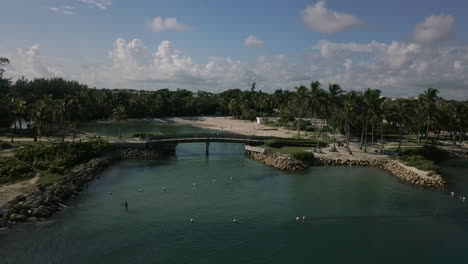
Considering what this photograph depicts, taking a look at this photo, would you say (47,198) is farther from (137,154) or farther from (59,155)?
(137,154)

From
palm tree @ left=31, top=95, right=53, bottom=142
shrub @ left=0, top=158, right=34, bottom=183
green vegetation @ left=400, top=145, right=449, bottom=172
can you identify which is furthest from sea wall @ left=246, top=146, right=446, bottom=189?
palm tree @ left=31, top=95, right=53, bottom=142

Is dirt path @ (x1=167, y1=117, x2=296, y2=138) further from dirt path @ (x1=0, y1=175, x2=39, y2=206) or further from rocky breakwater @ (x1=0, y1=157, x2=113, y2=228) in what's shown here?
dirt path @ (x1=0, y1=175, x2=39, y2=206)

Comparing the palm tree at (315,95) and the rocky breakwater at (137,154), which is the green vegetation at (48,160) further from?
the palm tree at (315,95)

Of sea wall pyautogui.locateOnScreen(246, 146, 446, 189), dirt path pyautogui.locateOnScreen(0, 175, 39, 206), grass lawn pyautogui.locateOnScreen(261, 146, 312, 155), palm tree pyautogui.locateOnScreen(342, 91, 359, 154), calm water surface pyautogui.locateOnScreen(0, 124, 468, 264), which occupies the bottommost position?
calm water surface pyautogui.locateOnScreen(0, 124, 468, 264)

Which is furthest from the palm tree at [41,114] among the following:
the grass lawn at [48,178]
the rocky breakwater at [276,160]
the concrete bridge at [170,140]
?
the rocky breakwater at [276,160]

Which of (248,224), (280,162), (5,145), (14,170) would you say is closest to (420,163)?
(280,162)

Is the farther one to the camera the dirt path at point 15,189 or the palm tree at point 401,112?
the palm tree at point 401,112
